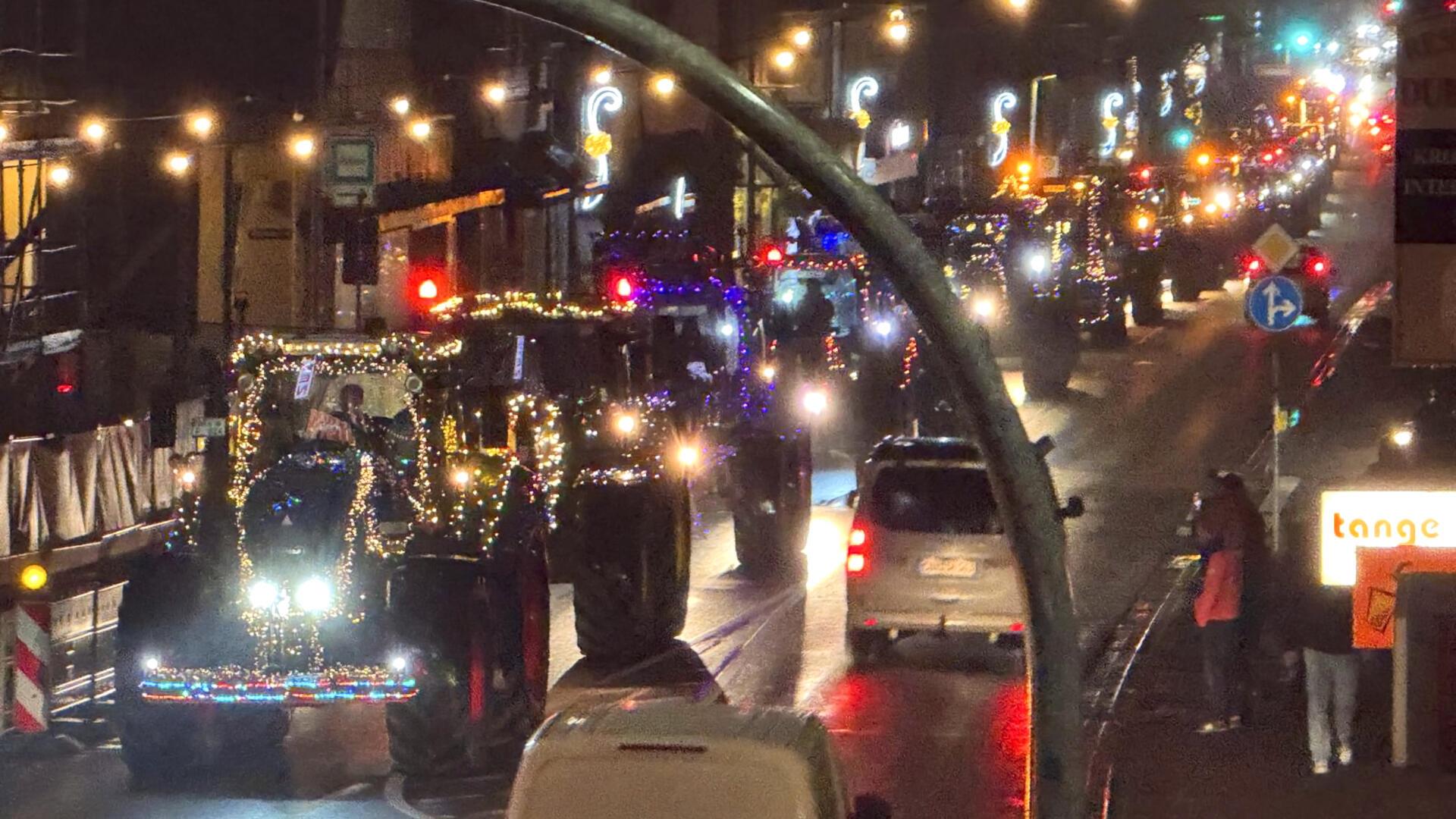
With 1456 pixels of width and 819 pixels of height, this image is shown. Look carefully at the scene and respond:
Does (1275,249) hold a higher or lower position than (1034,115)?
lower

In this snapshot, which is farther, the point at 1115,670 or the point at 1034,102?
the point at 1034,102

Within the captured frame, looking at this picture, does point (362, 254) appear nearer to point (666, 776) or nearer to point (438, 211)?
point (438, 211)

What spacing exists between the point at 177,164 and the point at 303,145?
1775 mm

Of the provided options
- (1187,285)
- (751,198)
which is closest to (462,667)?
(751,198)

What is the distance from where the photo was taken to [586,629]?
17.1 m

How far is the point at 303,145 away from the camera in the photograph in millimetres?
29141

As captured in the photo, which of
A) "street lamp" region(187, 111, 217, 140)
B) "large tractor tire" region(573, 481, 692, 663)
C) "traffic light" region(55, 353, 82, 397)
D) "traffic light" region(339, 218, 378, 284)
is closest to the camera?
"large tractor tire" region(573, 481, 692, 663)

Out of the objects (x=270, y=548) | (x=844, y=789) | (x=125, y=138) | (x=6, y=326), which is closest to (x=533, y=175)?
(x=125, y=138)

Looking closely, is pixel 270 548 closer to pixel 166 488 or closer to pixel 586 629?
pixel 586 629

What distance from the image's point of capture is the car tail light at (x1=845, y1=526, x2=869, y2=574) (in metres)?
17.3

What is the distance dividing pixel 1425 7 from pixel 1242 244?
41.9 m

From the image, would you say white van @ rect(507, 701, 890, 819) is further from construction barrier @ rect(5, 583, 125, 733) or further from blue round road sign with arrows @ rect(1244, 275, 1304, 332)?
blue round road sign with arrows @ rect(1244, 275, 1304, 332)

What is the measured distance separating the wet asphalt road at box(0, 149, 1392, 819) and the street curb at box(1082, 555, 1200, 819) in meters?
0.25

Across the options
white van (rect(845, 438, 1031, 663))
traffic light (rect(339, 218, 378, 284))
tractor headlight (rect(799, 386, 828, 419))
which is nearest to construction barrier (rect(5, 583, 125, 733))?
white van (rect(845, 438, 1031, 663))
